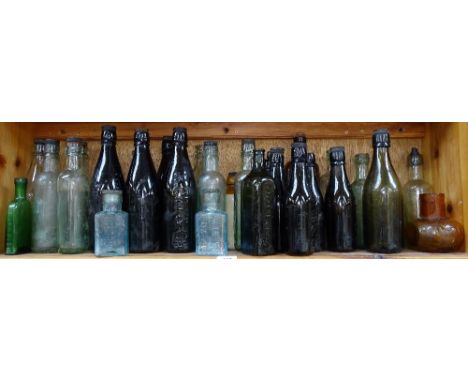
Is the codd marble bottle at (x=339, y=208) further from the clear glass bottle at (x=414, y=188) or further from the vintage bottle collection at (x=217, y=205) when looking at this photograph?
the clear glass bottle at (x=414, y=188)

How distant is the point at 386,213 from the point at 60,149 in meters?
0.76

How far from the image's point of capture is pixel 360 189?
0.89 meters

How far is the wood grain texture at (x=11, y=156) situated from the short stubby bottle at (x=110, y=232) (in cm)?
25

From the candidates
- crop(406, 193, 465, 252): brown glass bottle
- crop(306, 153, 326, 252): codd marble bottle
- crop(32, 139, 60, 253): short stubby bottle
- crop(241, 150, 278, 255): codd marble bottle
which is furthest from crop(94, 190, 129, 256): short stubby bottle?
crop(406, 193, 465, 252): brown glass bottle

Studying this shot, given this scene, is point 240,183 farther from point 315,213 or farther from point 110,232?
point 110,232

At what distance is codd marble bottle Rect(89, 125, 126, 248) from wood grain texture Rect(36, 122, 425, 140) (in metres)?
0.07

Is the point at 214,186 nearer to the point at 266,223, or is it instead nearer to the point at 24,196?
the point at 266,223

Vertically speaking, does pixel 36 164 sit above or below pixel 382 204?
above

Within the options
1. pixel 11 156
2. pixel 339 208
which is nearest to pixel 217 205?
pixel 339 208

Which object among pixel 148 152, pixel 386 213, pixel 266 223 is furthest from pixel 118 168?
pixel 386 213

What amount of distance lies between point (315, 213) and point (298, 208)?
0.21 feet

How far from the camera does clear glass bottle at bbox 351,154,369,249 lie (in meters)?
0.85

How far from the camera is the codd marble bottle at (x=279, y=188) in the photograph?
79cm
